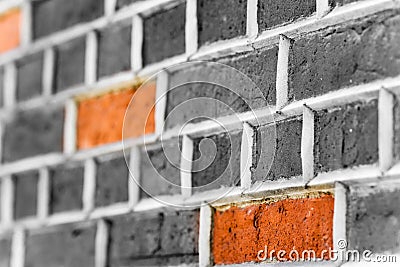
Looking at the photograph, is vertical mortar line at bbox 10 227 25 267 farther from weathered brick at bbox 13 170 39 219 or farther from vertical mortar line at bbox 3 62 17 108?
vertical mortar line at bbox 3 62 17 108

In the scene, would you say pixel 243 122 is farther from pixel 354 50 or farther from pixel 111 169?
pixel 111 169

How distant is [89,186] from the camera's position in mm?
1180

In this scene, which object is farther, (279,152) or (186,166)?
(186,166)

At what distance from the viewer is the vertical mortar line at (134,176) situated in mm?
1100

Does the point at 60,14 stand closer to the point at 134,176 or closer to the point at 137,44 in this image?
the point at 137,44

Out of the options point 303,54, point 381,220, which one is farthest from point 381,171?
point 303,54

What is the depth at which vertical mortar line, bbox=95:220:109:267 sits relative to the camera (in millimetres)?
1137

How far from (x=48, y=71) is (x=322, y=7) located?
21.5 inches

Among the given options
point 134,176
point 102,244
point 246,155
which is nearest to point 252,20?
point 246,155

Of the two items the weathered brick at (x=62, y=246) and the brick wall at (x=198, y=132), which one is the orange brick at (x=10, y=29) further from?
the weathered brick at (x=62, y=246)

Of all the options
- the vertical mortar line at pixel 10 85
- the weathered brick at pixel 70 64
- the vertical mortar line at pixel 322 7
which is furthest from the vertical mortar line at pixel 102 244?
the vertical mortar line at pixel 322 7

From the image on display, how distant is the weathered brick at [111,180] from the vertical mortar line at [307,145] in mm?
311

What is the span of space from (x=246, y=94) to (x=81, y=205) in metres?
0.35

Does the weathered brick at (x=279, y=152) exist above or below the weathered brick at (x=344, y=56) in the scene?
below
